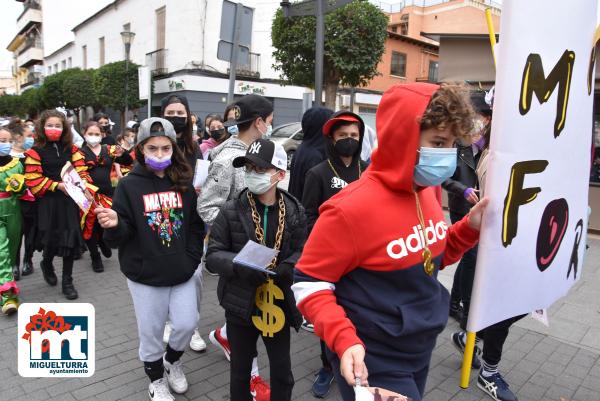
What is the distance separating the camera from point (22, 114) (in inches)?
1564

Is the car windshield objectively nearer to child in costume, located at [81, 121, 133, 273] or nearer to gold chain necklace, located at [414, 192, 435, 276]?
child in costume, located at [81, 121, 133, 273]

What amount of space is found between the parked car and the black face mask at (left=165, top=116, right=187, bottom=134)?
11352 millimetres

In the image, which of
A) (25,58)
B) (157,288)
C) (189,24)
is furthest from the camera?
(25,58)

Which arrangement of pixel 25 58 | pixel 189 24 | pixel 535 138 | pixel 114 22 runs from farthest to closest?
pixel 25 58, pixel 114 22, pixel 189 24, pixel 535 138

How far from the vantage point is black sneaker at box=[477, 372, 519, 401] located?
125 inches

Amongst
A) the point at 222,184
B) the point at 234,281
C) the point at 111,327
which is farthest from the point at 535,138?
the point at 111,327

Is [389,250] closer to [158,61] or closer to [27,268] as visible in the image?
[27,268]

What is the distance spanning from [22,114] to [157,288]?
44021mm

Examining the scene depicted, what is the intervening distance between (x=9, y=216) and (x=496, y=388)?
4744mm

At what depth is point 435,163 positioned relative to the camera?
1.72m

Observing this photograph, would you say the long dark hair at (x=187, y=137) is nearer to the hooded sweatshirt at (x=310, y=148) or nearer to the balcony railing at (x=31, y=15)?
the hooded sweatshirt at (x=310, y=148)

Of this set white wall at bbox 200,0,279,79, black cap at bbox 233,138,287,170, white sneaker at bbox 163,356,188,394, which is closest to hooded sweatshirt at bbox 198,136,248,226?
black cap at bbox 233,138,287,170

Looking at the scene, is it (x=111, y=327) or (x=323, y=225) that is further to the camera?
(x=111, y=327)

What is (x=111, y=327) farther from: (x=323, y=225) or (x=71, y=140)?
(x=323, y=225)
